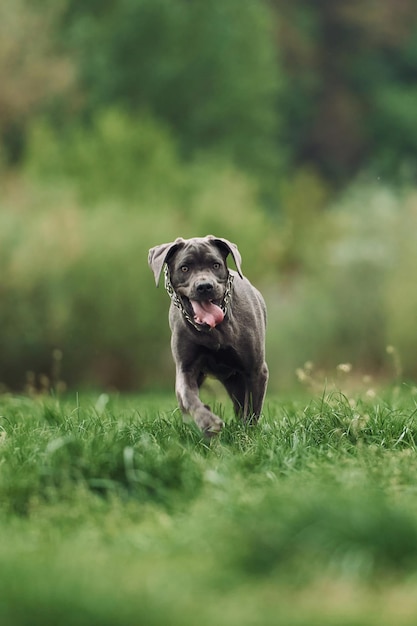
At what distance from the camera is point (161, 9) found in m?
43.3

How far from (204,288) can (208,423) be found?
0.76m

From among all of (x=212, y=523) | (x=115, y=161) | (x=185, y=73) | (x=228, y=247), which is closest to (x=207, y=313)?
(x=228, y=247)

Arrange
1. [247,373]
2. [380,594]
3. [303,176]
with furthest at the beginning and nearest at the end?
[303,176] → [247,373] → [380,594]

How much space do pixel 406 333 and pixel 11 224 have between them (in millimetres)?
8053

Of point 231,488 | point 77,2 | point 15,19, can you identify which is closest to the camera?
point 231,488

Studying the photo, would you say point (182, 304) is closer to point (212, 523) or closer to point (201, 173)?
point (212, 523)

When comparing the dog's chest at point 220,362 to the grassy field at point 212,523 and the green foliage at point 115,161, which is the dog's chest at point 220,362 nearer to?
the grassy field at point 212,523

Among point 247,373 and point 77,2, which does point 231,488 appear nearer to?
point 247,373

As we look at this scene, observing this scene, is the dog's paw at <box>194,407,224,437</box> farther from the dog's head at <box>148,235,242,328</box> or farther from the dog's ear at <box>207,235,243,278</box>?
the dog's ear at <box>207,235,243,278</box>

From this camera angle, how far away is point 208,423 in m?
6.34

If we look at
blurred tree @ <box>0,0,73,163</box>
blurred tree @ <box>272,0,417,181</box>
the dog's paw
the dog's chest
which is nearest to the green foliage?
blurred tree @ <box>0,0,73,163</box>

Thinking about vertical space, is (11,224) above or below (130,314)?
above

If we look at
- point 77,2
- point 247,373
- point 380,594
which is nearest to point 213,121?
point 77,2

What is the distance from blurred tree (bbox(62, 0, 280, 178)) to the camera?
4375 centimetres
